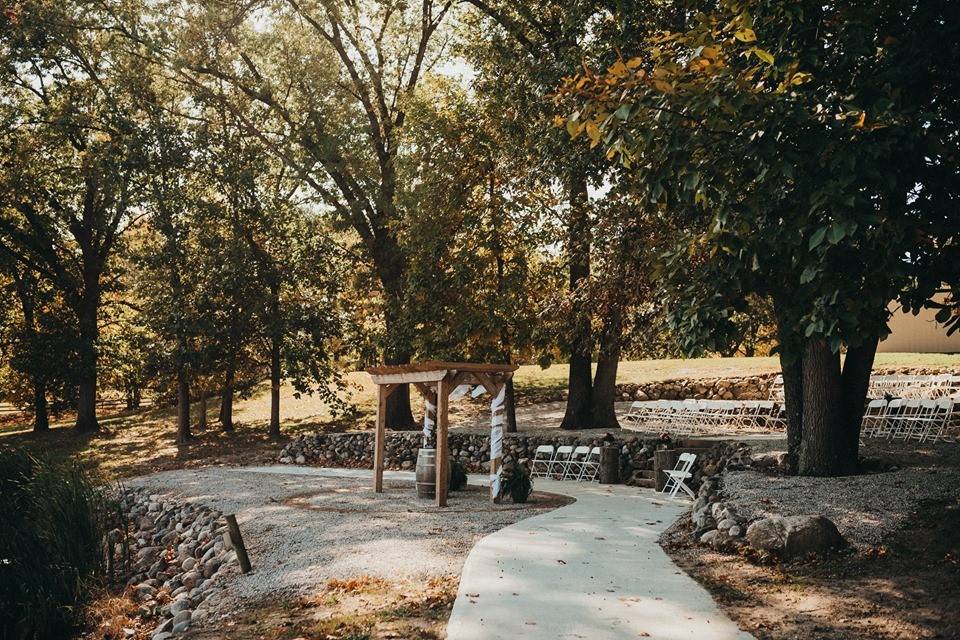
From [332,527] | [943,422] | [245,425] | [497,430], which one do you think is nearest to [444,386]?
[497,430]

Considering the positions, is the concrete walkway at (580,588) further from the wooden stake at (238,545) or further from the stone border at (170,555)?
the stone border at (170,555)

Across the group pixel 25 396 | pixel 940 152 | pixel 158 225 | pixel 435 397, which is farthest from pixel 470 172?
pixel 25 396

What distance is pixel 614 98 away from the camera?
7160 millimetres

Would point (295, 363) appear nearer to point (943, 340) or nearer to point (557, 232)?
point (557, 232)

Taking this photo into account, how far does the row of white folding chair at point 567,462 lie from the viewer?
638 inches

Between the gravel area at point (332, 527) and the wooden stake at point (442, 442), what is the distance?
0.26 m

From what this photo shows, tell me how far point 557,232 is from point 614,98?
1071cm

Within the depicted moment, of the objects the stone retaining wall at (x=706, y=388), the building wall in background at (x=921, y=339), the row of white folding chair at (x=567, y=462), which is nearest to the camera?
the row of white folding chair at (x=567, y=462)

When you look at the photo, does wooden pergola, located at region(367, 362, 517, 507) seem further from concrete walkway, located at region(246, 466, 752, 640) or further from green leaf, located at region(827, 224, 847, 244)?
green leaf, located at region(827, 224, 847, 244)

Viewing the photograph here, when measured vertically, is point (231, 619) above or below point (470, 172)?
below

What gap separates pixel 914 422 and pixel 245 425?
61.3 ft

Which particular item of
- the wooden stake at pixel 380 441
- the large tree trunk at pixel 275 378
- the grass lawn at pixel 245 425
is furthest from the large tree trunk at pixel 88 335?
the wooden stake at pixel 380 441

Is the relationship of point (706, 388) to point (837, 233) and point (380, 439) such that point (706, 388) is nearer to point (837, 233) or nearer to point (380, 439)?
point (380, 439)

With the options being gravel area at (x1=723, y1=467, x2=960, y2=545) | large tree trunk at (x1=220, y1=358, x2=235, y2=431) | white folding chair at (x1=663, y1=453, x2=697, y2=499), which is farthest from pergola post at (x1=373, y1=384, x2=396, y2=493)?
large tree trunk at (x1=220, y1=358, x2=235, y2=431)
